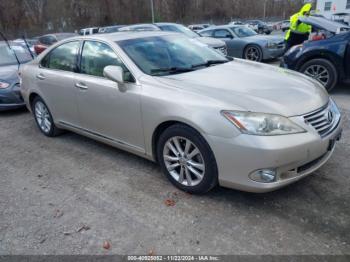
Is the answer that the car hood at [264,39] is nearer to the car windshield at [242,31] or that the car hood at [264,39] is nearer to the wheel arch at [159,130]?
the car windshield at [242,31]

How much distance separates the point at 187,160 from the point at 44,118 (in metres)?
3.11

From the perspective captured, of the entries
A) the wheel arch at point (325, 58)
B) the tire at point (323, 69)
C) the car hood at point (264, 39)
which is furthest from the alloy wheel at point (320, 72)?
the car hood at point (264, 39)

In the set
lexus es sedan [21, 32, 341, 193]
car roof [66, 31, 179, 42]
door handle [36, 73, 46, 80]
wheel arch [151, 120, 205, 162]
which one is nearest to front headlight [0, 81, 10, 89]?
door handle [36, 73, 46, 80]

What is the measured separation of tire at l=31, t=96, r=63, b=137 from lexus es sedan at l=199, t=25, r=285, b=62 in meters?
7.75

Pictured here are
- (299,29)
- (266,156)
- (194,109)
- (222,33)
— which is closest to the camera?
(266,156)

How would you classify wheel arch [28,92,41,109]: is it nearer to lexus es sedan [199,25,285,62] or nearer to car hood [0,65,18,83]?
car hood [0,65,18,83]

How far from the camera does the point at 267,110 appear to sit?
278 cm

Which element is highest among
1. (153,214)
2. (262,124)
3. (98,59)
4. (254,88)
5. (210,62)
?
(98,59)

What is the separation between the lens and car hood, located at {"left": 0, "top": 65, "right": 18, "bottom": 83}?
22.2 feet

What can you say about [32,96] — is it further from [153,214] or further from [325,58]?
[325,58]

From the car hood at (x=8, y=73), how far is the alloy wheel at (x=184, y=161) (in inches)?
197

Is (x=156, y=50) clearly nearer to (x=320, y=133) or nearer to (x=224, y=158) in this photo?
(x=224, y=158)

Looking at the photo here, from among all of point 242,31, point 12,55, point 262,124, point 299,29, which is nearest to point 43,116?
point 12,55

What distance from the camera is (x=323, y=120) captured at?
3037 mm
